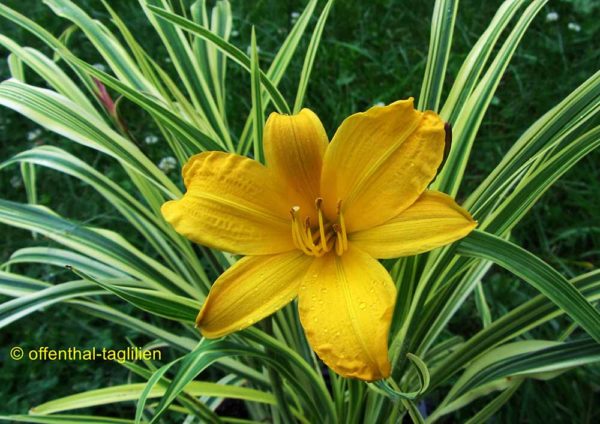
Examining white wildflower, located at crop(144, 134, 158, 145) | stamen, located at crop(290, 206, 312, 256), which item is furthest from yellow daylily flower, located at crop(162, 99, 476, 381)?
white wildflower, located at crop(144, 134, 158, 145)

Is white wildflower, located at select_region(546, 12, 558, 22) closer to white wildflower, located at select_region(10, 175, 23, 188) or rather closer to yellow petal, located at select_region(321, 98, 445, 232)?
yellow petal, located at select_region(321, 98, 445, 232)

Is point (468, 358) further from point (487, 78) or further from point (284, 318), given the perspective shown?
point (487, 78)

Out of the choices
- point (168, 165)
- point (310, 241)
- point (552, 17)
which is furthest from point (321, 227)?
point (552, 17)

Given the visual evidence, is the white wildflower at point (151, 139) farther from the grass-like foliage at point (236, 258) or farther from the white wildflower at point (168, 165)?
the grass-like foliage at point (236, 258)

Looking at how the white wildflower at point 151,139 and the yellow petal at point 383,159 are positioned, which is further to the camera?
the white wildflower at point 151,139

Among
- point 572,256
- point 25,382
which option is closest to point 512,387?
point 572,256

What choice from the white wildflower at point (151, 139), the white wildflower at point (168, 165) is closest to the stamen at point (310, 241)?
the white wildflower at point (168, 165)
